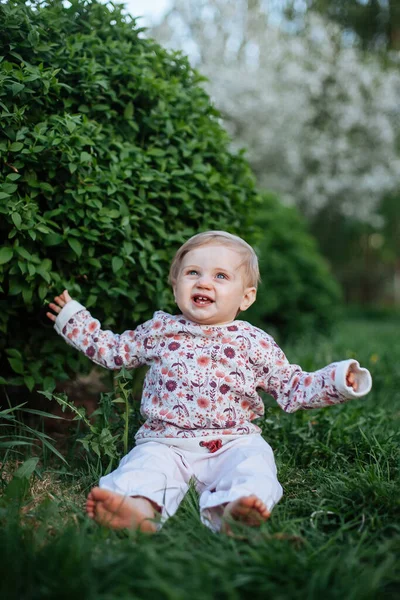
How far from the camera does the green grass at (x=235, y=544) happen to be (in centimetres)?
139

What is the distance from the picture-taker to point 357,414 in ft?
10.7

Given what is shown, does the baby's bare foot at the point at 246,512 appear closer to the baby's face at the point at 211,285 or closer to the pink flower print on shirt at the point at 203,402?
the pink flower print on shirt at the point at 203,402

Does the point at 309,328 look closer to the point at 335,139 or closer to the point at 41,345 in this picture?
the point at 41,345

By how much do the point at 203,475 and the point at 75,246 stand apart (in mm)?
1061

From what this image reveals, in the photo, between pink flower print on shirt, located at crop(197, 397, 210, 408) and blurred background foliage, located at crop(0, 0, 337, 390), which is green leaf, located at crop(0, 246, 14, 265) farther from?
pink flower print on shirt, located at crop(197, 397, 210, 408)

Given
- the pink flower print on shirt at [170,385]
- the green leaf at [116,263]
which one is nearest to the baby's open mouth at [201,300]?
the pink flower print on shirt at [170,385]

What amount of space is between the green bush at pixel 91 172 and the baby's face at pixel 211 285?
0.38 m

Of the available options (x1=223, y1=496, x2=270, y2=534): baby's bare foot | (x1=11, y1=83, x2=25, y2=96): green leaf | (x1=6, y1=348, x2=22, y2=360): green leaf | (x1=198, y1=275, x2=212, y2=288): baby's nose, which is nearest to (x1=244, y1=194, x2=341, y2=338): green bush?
(x1=6, y1=348, x2=22, y2=360): green leaf

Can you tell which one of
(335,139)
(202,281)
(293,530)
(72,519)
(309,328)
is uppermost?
(335,139)

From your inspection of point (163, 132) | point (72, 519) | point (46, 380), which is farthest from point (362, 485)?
point (163, 132)

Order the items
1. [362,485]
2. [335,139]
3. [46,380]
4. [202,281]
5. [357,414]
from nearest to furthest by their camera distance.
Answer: [362,485] → [202,281] → [46,380] → [357,414] → [335,139]

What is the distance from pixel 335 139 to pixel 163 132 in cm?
1072

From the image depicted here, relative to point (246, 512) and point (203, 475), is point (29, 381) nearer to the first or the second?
point (203, 475)

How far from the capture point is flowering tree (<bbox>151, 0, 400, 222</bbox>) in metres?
12.1
